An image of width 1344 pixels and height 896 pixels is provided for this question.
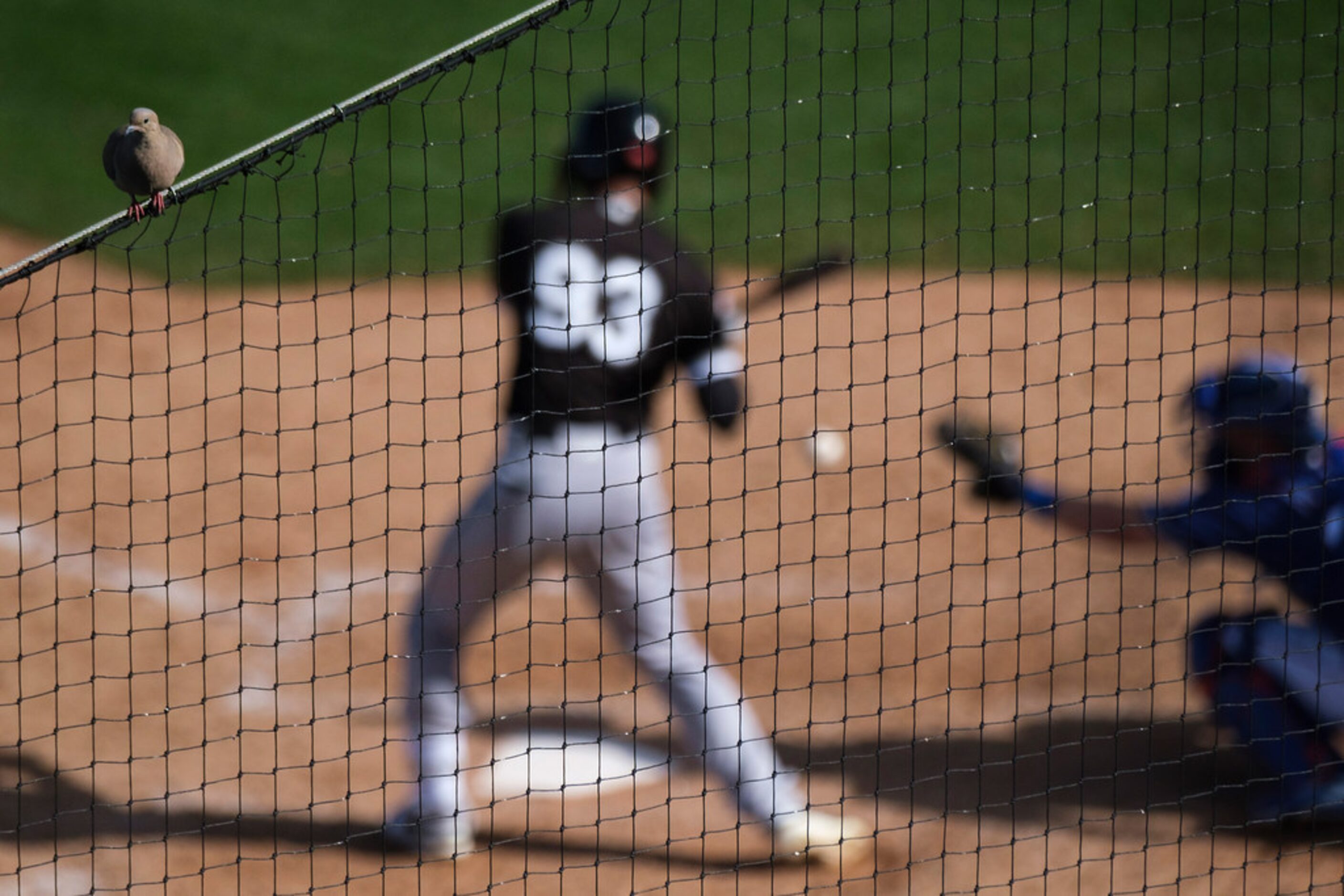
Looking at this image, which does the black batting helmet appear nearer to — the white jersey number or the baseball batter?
the baseball batter

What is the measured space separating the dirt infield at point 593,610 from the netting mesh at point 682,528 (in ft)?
0.06

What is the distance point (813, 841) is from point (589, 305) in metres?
1.53

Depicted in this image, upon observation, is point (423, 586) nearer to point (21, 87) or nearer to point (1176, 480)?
point (1176, 480)

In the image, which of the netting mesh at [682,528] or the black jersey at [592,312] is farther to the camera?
the netting mesh at [682,528]

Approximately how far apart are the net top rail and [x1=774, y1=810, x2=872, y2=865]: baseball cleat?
6.93 feet

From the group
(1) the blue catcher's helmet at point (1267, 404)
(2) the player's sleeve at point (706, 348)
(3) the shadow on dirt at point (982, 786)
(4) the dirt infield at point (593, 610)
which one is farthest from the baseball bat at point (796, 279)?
(3) the shadow on dirt at point (982, 786)

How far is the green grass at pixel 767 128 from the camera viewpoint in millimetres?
8508

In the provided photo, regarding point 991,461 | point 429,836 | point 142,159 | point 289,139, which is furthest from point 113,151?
point 991,461

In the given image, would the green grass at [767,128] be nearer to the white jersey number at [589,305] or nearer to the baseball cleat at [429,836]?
the white jersey number at [589,305]

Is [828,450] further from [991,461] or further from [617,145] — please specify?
[617,145]

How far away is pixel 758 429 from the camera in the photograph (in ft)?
22.1

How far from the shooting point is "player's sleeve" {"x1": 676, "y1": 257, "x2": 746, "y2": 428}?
4387 millimetres

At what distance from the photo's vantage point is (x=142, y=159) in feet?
10.6

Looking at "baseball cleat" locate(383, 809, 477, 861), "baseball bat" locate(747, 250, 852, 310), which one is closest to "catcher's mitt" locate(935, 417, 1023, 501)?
"baseball bat" locate(747, 250, 852, 310)
